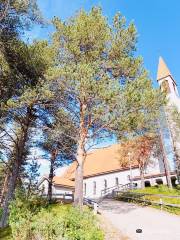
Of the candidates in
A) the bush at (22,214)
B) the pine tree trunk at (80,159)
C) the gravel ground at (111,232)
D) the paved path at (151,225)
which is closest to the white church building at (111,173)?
the paved path at (151,225)

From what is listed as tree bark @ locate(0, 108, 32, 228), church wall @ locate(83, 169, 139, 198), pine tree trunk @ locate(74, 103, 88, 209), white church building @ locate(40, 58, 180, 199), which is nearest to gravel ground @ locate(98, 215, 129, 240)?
pine tree trunk @ locate(74, 103, 88, 209)

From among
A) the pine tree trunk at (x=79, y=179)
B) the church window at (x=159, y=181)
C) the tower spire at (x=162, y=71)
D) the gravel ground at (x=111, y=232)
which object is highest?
the tower spire at (x=162, y=71)

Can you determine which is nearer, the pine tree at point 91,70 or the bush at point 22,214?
the bush at point 22,214

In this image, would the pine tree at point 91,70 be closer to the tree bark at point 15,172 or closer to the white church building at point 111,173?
the tree bark at point 15,172

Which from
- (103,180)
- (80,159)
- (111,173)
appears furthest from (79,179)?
(103,180)

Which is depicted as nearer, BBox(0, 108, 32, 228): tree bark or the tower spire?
BBox(0, 108, 32, 228): tree bark

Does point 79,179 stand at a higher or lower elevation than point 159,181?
lower

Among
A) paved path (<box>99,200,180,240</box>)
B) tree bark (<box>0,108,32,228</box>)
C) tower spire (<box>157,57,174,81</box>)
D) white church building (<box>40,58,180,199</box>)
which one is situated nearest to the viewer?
paved path (<box>99,200,180,240</box>)

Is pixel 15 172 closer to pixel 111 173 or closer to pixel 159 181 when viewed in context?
pixel 111 173

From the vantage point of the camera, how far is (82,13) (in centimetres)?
1816

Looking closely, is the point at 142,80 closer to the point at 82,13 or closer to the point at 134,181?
the point at 82,13

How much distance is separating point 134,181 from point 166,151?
376 inches

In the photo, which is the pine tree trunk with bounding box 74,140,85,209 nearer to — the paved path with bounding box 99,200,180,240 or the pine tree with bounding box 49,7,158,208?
the pine tree with bounding box 49,7,158,208

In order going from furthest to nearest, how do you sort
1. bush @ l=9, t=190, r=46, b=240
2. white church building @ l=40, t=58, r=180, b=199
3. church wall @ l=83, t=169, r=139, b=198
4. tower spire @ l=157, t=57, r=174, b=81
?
tower spire @ l=157, t=57, r=174, b=81, church wall @ l=83, t=169, r=139, b=198, white church building @ l=40, t=58, r=180, b=199, bush @ l=9, t=190, r=46, b=240
